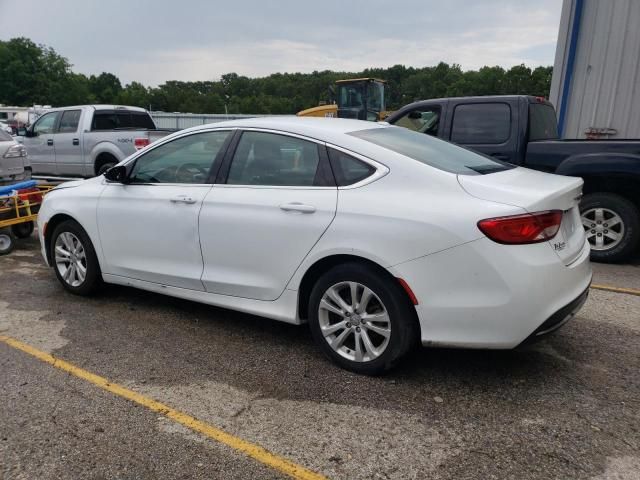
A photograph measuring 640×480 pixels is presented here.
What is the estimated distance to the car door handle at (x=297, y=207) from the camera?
3336 millimetres

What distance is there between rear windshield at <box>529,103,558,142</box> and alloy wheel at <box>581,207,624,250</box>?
1.13 m

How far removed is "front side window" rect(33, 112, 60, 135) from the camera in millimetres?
11867

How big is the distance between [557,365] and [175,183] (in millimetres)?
3025

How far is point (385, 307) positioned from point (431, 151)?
1176 millimetres

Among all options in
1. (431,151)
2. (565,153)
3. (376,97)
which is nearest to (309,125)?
(431,151)

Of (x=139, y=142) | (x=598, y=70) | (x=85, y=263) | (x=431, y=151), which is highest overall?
(x=598, y=70)

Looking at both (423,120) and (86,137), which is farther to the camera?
(86,137)

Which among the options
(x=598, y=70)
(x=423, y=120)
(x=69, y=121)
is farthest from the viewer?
(x=69, y=121)

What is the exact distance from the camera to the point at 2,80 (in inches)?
3268

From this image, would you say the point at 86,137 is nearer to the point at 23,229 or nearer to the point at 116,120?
the point at 116,120

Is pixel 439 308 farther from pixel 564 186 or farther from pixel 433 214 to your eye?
pixel 564 186

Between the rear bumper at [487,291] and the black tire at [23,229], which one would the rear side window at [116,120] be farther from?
the rear bumper at [487,291]

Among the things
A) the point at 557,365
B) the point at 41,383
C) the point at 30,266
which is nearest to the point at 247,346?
the point at 41,383

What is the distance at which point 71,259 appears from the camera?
4.84 m
